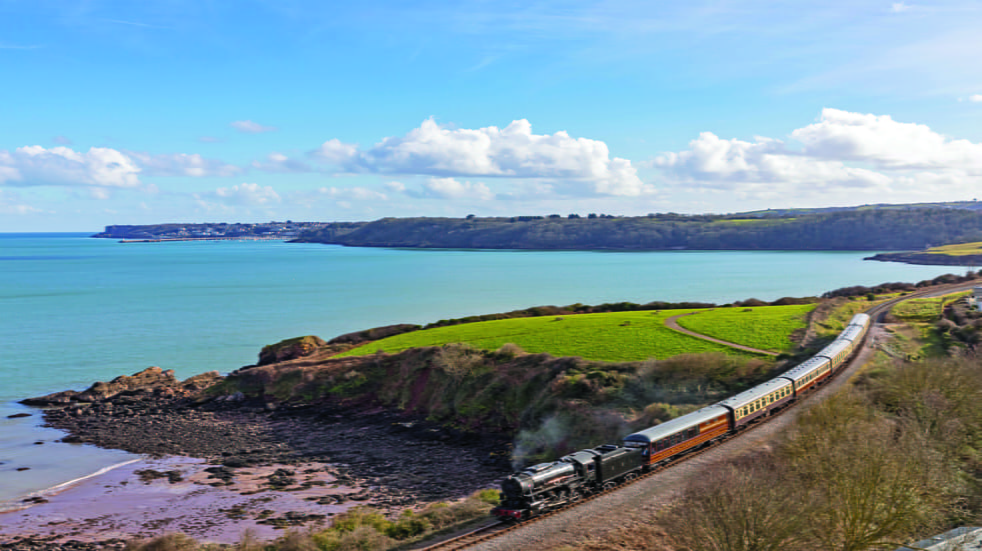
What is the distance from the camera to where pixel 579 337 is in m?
61.7

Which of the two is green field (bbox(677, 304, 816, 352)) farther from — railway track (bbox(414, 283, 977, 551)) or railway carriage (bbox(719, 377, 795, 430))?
railway carriage (bbox(719, 377, 795, 430))

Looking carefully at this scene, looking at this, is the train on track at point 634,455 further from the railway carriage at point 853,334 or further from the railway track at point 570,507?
the railway carriage at point 853,334

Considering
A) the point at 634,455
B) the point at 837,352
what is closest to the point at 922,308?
the point at 837,352

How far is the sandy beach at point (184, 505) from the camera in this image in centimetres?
3312

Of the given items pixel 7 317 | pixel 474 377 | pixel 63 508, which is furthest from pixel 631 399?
pixel 7 317

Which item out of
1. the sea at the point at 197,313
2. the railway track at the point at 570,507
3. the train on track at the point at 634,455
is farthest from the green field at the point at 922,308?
the sea at the point at 197,313

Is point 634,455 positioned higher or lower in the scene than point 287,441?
higher

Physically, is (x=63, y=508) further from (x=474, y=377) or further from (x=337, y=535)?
(x=474, y=377)

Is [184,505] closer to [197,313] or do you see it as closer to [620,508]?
[620,508]

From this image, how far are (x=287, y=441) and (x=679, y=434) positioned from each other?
31821 millimetres

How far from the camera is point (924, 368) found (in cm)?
3180

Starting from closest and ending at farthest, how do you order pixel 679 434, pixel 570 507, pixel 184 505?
pixel 570 507, pixel 679 434, pixel 184 505

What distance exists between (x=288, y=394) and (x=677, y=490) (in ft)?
145

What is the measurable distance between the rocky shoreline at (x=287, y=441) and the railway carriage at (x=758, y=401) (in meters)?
14.5
